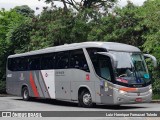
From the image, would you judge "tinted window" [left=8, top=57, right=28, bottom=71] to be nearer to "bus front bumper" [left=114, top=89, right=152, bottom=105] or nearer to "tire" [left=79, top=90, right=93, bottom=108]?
"tire" [left=79, top=90, right=93, bottom=108]

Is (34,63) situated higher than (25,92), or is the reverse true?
(34,63)

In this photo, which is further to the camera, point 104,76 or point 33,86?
point 33,86

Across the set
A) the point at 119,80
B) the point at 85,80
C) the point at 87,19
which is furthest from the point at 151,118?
the point at 87,19

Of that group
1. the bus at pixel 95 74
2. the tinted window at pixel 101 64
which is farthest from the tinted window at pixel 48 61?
the tinted window at pixel 101 64

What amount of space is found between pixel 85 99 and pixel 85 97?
0.10m

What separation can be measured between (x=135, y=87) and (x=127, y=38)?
37.9 ft

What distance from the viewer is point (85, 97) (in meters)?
19.2

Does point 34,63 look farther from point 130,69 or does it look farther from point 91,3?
point 91,3

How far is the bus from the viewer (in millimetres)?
17562

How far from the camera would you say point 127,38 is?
1135 inches

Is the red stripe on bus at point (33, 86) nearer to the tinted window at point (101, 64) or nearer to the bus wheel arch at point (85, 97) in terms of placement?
the bus wheel arch at point (85, 97)

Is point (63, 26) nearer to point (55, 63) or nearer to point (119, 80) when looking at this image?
point (55, 63)

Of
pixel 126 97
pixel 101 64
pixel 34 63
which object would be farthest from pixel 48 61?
pixel 126 97

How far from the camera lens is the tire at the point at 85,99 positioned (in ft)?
62.1
